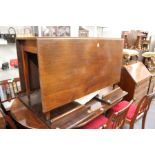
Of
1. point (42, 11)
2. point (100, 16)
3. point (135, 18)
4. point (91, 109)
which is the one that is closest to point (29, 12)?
point (42, 11)

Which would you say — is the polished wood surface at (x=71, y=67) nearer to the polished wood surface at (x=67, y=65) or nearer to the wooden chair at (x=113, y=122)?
the polished wood surface at (x=67, y=65)

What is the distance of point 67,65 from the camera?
1.12 meters

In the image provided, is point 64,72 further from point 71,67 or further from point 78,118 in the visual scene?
point 78,118

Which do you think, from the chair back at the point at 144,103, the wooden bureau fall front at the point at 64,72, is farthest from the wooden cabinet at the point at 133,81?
the wooden bureau fall front at the point at 64,72

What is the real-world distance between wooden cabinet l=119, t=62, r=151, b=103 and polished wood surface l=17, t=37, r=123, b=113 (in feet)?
3.14

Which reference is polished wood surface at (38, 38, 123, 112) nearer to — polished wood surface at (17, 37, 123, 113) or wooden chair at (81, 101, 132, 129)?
polished wood surface at (17, 37, 123, 113)

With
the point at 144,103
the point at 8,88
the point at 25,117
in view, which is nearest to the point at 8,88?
the point at 8,88

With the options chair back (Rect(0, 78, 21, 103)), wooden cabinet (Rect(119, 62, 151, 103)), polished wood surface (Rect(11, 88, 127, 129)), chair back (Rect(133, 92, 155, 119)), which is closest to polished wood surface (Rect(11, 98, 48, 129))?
polished wood surface (Rect(11, 88, 127, 129))

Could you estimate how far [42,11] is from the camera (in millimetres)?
429

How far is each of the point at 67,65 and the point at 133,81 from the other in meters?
1.62

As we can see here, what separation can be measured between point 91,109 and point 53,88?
575mm

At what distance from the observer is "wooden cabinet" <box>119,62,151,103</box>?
2.43 meters
